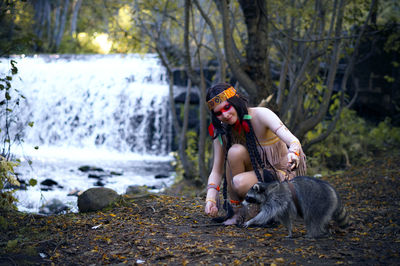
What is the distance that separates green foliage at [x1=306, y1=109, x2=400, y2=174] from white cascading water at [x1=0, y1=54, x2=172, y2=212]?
4.51m

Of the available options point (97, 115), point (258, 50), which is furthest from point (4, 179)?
point (97, 115)

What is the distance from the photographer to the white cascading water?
12961mm

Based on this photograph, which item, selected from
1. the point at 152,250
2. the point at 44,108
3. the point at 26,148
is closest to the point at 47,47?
the point at 44,108

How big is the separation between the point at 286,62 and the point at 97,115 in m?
9.00

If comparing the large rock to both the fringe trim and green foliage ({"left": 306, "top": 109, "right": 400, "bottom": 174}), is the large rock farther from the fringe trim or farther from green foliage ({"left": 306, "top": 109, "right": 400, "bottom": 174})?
green foliage ({"left": 306, "top": 109, "right": 400, "bottom": 174})

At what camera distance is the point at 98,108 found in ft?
47.2

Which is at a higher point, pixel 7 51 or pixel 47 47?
pixel 47 47

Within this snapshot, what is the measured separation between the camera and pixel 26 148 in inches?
520

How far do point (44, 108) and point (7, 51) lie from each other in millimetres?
10698

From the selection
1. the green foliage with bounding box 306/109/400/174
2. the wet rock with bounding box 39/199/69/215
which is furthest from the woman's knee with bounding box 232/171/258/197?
the green foliage with bounding box 306/109/400/174

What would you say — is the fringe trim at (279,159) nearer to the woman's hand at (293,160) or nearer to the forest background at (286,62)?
the woman's hand at (293,160)

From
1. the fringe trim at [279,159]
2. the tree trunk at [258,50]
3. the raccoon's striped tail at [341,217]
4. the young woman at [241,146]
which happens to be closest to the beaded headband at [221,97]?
the young woman at [241,146]

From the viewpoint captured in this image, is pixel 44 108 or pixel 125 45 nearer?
pixel 125 45

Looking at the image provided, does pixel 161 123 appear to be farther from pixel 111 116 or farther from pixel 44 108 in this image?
pixel 44 108
